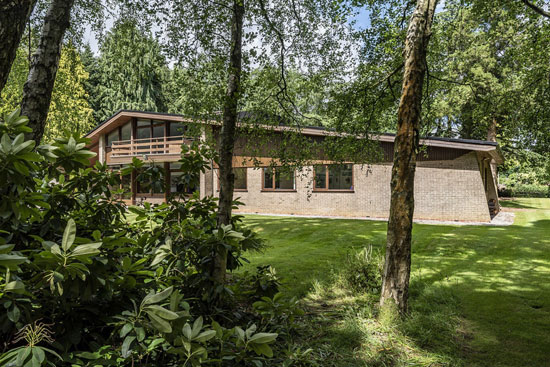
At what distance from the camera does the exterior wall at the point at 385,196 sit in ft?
44.8

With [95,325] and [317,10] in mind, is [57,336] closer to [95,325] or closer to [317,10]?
[95,325]

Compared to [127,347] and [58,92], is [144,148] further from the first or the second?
[127,347]

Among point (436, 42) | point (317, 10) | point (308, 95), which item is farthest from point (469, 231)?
point (317, 10)

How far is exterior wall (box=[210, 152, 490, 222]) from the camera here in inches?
537

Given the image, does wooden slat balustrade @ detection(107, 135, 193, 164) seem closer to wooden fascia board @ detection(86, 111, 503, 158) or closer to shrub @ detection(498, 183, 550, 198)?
wooden fascia board @ detection(86, 111, 503, 158)

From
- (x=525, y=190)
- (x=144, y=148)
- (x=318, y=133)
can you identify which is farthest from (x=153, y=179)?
(x=525, y=190)

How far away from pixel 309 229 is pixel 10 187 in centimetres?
1010

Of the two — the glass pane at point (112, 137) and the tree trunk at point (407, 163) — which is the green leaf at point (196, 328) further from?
the glass pane at point (112, 137)

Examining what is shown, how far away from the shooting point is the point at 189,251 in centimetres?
259

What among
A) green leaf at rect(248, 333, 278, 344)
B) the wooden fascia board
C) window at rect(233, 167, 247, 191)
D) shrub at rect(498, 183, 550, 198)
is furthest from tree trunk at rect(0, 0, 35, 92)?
shrub at rect(498, 183, 550, 198)

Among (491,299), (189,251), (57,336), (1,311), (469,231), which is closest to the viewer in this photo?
(1,311)

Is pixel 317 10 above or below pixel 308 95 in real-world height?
above

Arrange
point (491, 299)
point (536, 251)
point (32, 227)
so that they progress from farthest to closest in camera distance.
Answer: point (536, 251) → point (491, 299) → point (32, 227)

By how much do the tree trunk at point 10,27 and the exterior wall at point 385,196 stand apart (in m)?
10.6
